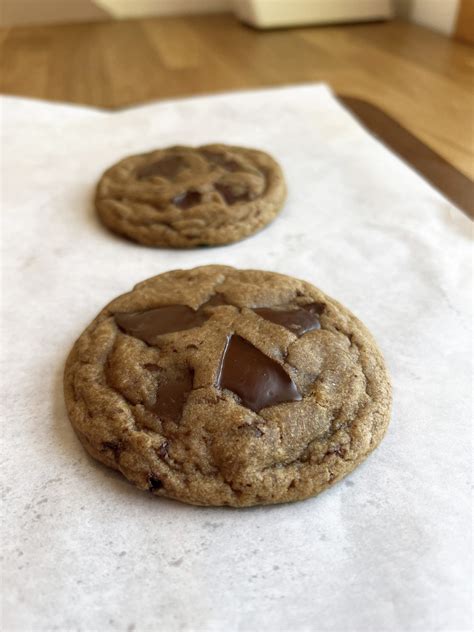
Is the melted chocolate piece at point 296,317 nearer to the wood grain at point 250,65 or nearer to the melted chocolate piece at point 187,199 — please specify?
the melted chocolate piece at point 187,199

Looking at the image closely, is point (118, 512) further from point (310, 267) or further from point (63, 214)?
point (63, 214)

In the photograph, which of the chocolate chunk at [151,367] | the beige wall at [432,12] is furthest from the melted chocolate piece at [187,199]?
the beige wall at [432,12]

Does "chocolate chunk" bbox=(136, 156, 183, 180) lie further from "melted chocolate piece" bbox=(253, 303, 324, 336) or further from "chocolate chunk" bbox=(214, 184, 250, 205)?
"melted chocolate piece" bbox=(253, 303, 324, 336)

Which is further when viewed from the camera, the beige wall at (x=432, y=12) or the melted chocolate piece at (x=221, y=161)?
the beige wall at (x=432, y=12)

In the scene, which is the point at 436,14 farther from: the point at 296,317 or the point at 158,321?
the point at 158,321

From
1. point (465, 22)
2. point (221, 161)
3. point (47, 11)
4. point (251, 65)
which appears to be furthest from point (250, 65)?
point (47, 11)

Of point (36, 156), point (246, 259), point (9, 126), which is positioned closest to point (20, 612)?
point (246, 259)

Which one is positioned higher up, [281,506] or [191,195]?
[191,195]

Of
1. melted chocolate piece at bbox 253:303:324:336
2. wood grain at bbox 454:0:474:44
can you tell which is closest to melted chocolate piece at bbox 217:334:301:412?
melted chocolate piece at bbox 253:303:324:336
